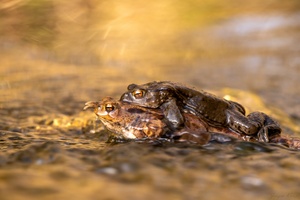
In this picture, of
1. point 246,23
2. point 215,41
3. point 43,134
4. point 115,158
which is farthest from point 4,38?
point 115,158

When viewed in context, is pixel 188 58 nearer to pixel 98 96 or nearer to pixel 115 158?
pixel 98 96

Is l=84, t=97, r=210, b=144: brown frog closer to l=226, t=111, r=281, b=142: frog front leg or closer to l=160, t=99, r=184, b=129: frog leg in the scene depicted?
l=160, t=99, r=184, b=129: frog leg

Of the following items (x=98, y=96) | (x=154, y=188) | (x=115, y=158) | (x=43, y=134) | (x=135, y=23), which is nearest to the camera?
(x=154, y=188)

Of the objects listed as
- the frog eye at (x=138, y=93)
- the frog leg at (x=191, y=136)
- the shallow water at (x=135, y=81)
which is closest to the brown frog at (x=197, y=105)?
the frog eye at (x=138, y=93)

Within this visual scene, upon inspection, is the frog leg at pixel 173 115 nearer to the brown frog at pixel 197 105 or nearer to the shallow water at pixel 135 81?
the brown frog at pixel 197 105

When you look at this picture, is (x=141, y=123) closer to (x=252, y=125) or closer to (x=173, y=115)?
(x=173, y=115)

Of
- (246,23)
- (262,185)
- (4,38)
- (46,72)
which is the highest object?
(246,23)
